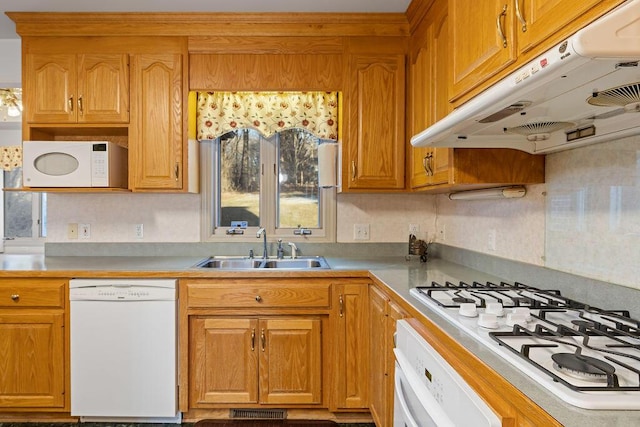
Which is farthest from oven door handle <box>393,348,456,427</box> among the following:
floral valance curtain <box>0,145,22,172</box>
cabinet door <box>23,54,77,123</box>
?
floral valance curtain <box>0,145,22,172</box>

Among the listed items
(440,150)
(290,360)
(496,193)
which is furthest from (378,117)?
(290,360)

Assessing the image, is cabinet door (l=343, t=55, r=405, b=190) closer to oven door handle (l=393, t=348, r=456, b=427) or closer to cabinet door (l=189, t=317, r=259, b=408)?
cabinet door (l=189, t=317, r=259, b=408)

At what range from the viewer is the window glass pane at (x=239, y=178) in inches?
114

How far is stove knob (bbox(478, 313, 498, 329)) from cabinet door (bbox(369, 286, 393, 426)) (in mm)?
788

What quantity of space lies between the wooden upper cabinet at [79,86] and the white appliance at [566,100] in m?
1.91

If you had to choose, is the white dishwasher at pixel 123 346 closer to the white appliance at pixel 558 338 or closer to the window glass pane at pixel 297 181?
the window glass pane at pixel 297 181

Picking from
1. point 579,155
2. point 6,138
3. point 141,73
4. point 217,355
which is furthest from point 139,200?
point 579,155

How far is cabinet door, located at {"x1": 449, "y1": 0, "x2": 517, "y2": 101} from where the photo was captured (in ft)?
4.04

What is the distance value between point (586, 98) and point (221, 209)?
2.36 metres

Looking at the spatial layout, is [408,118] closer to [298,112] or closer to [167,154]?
[298,112]

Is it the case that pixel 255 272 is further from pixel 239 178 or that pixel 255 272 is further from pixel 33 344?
pixel 33 344

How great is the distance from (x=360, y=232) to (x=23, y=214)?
3042 millimetres

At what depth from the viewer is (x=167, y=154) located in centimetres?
250

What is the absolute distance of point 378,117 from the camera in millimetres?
2510
